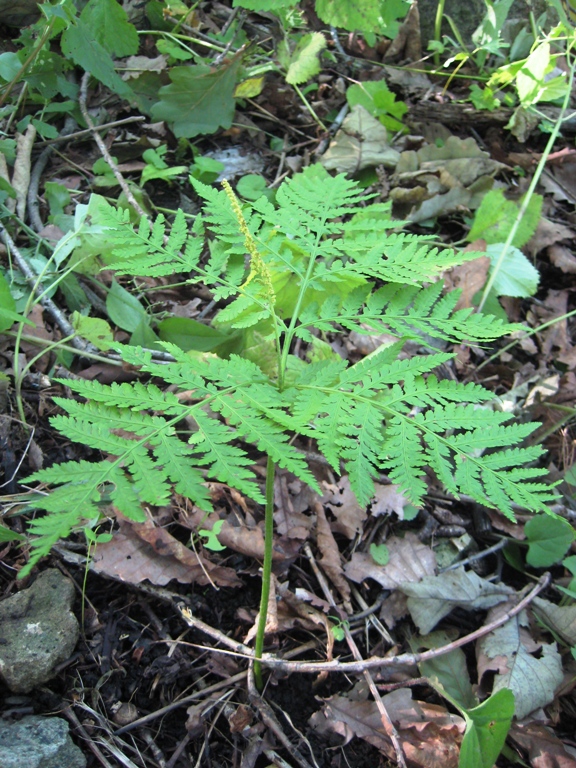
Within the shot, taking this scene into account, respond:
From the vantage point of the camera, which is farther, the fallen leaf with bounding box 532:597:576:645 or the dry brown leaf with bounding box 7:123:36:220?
the dry brown leaf with bounding box 7:123:36:220

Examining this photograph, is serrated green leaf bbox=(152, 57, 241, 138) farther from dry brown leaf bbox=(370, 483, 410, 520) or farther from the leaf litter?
dry brown leaf bbox=(370, 483, 410, 520)

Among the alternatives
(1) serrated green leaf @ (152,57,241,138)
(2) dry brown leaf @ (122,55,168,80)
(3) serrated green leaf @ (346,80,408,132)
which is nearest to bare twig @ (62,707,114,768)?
(1) serrated green leaf @ (152,57,241,138)

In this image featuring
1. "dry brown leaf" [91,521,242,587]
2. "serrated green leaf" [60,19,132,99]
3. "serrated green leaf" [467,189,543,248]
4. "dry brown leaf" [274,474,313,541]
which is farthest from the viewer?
"serrated green leaf" [467,189,543,248]

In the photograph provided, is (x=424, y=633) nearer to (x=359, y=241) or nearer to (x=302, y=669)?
(x=302, y=669)

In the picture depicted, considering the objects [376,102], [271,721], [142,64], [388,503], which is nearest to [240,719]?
[271,721]

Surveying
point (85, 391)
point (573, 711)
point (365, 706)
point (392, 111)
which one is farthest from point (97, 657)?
point (392, 111)

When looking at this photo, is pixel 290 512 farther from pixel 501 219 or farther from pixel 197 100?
pixel 197 100

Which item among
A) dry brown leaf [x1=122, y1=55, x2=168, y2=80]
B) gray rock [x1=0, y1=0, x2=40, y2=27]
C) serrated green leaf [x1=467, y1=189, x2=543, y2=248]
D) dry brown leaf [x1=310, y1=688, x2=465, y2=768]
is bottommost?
dry brown leaf [x1=310, y1=688, x2=465, y2=768]
